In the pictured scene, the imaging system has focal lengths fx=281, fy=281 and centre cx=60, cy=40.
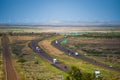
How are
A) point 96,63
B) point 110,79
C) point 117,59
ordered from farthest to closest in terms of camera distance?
point 117,59 < point 96,63 < point 110,79

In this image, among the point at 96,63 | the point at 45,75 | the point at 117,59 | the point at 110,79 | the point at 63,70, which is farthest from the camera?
the point at 117,59

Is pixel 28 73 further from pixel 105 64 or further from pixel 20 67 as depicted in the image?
pixel 105 64

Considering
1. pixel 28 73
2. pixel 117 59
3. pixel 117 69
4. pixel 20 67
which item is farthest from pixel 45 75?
pixel 117 59

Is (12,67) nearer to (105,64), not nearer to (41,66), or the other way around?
(41,66)

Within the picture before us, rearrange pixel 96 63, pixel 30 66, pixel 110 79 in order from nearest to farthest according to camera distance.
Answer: pixel 110 79 < pixel 30 66 < pixel 96 63

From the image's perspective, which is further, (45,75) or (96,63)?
(96,63)

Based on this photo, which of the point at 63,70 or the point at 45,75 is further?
the point at 63,70

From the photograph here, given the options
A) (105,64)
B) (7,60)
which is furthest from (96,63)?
(7,60)

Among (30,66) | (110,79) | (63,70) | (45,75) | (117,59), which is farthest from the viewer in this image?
(117,59)

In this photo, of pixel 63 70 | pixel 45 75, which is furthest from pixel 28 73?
pixel 63 70
